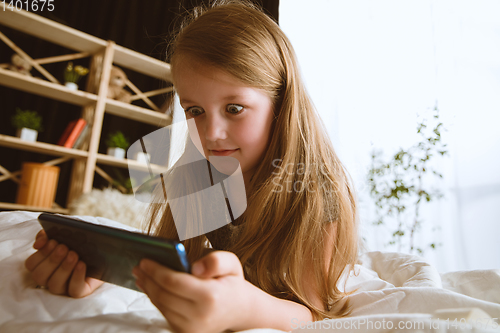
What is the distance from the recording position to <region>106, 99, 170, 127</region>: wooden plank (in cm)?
218

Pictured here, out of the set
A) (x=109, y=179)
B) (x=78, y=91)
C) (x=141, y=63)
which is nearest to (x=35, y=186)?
(x=109, y=179)

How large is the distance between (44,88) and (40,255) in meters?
1.86

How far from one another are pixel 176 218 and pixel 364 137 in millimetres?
1437

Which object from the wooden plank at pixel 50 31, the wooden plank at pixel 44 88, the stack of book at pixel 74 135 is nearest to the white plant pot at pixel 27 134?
the stack of book at pixel 74 135

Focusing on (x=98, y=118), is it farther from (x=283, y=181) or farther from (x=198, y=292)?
(x=198, y=292)

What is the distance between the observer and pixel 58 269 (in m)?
0.45

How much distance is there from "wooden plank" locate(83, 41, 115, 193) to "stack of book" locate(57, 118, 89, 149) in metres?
0.07

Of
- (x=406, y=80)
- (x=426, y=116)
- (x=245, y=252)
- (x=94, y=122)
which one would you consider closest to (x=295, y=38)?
(x=406, y=80)

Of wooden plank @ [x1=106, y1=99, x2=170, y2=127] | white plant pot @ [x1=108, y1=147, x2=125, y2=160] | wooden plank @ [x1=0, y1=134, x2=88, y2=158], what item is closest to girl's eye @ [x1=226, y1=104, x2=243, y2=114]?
wooden plank @ [x1=106, y1=99, x2=170, y2=127]

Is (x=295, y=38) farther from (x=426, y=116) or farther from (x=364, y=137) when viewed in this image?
(x=426, y=116)

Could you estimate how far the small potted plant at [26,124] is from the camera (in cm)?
189

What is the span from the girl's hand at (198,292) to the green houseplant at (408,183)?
1.58 m

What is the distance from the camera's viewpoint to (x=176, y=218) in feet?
2.97

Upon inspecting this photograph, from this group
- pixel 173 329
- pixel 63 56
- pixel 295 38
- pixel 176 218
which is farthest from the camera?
pixel 295 38
